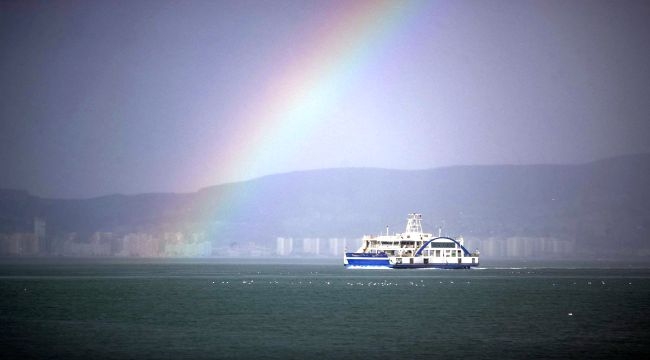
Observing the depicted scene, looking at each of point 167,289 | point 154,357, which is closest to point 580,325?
point 154,357

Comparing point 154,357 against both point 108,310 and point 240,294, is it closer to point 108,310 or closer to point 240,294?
point 108,310

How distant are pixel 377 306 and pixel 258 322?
24.6 m

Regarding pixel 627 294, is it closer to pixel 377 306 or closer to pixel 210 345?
pixel 377 306

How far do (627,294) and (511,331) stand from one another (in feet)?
210

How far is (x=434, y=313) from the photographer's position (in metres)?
113

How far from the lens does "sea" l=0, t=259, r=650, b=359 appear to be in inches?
3009

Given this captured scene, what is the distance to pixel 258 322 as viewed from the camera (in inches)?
4018

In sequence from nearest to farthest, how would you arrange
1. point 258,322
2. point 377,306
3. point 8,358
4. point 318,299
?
point 8,358
point 258,322
point 377,306
point 318,299

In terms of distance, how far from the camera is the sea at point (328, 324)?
76.4m

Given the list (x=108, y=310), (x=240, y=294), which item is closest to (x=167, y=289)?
(x=240, y=294)

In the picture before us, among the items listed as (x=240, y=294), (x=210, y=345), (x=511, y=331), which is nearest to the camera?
(x=210, y=345)

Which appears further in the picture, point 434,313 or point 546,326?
point 434,313

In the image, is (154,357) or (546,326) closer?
(154,357)

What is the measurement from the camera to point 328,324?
10019 cm
